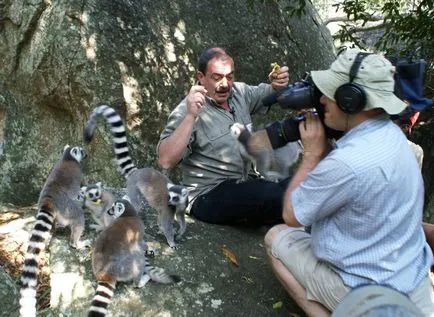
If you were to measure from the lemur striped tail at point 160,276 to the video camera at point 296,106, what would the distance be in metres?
0.97

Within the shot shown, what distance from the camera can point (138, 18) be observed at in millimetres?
4762

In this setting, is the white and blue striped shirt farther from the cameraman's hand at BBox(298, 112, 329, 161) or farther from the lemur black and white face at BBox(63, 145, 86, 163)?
the lemur black and white face at BBox(63, 145, 86, 163)

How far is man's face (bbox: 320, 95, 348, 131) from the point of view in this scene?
2.07 meters

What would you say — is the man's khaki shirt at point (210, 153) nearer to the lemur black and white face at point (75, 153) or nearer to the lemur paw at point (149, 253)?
the lemur paw at point (149, 253)

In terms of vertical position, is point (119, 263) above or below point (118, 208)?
below

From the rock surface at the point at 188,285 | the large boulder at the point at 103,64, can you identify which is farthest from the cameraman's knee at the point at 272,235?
the large boulder at the point at 103,64

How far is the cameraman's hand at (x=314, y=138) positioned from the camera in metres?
2.23

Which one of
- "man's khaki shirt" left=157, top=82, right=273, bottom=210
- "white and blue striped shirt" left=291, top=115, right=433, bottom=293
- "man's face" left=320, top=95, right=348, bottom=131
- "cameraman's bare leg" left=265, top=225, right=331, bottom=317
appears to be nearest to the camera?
A: "white and blue striped shirt" left=291, top=115, right=433, bottom=293

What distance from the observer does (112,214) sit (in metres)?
3.21

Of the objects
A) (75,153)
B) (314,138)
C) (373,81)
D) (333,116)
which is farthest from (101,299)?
(373,81)

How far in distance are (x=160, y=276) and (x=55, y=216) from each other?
0.85m

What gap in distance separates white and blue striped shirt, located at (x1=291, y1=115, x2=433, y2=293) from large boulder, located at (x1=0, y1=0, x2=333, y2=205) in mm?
2845

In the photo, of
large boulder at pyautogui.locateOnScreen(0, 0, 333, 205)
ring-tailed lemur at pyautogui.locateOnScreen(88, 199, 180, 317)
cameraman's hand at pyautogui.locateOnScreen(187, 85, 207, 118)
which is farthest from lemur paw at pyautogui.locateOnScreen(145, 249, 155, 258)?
large boulder at pyautogui.locateOnScreen(0, 0, 333, 205)

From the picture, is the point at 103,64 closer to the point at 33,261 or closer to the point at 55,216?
the point at 55,216
